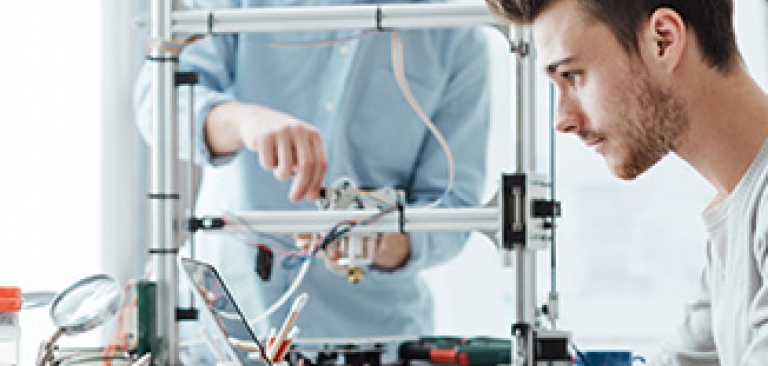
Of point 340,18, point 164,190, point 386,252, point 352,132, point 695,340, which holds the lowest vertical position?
point 695,340

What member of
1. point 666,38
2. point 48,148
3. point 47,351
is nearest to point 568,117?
point 666,38

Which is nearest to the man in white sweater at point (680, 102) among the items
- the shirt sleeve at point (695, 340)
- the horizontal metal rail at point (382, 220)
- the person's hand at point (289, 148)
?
the shirt sleeve at point (695, 340)

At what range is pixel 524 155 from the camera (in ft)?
4.70

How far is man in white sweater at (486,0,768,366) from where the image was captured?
1127mm

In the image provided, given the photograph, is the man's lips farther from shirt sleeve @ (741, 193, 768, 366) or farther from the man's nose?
shirt sleeve @ (741, 193, 768, 366)

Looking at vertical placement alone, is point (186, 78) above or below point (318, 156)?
above

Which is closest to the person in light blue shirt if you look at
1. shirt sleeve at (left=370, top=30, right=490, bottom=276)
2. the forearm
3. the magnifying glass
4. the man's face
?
shirt sleeve at (left=370, top=30, right=490, bottom=276)

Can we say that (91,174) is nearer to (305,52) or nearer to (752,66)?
(305,52)

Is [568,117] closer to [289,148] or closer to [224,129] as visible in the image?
[289,148]

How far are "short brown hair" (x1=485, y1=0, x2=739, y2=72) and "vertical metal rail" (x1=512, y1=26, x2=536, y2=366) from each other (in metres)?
0.23

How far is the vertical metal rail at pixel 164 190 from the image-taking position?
146 centimetres

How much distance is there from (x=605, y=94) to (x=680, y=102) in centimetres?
9

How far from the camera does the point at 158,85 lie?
1.47 meters

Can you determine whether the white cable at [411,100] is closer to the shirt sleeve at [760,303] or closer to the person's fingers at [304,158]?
the person's fingers at [304,158]
